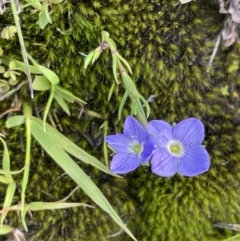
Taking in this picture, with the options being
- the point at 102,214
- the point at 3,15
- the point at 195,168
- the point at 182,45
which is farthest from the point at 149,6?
the point at 102,214

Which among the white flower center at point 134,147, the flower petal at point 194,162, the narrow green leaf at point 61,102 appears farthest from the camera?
the narrow green leaf at point 61,102

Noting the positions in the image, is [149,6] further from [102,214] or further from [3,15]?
[102,214]

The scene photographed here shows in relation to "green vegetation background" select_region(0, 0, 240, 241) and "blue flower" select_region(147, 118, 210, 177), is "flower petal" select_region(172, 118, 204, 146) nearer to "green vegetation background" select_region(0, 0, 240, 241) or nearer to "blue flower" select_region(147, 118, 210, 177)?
"blue flower" select_region(147, 118, 210, 177)

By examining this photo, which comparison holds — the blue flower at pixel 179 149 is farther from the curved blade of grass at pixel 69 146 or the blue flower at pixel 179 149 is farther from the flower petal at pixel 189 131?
the curved blade of grass at pixel 69 146

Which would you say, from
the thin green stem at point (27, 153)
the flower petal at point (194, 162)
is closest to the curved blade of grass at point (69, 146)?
the thin green stem at point (27, 153)

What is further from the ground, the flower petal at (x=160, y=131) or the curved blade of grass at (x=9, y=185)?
the flower petal at (x=160, y=131)

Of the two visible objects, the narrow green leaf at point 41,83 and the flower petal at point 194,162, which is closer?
the flower petal at point 194,162

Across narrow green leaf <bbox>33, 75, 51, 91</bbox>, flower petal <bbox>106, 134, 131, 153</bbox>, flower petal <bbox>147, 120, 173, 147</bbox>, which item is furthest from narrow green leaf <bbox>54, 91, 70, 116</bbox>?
flower petal <bbox>147, 120, 173, 147</bbox>
